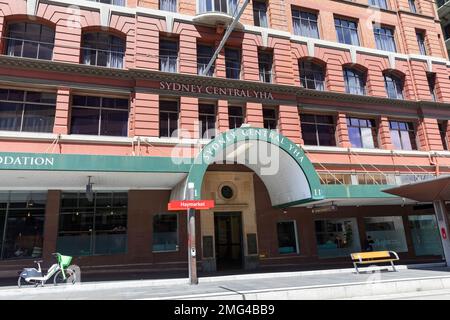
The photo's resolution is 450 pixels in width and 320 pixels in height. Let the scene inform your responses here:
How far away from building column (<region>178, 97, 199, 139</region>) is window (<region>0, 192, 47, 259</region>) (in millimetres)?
8273

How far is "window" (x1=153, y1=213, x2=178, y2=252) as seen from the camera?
18828mm

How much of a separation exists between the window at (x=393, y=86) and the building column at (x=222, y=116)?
45.9ft

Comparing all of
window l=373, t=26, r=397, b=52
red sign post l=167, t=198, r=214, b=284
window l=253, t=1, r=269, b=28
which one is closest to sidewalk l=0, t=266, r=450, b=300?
red sign post l=167, t=198, r=214, b=284

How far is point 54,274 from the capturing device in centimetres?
1467

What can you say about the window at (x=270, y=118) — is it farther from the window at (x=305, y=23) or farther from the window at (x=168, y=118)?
the window at (x=305, y=23)

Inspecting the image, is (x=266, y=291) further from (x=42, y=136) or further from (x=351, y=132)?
(x=351, y=132)

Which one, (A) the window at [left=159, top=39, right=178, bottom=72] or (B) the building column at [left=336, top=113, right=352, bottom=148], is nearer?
(A) the window at [left=159, top=39, right=178, bottom=72]

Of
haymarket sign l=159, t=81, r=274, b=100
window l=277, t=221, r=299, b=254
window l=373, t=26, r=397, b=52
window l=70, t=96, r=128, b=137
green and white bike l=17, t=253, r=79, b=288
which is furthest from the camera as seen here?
window l=373, t=26, r=397, b=52

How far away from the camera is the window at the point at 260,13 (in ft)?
81.1

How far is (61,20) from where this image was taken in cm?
1948

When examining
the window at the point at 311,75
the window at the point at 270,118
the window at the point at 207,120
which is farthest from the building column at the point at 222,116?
the window at the point at 311,75

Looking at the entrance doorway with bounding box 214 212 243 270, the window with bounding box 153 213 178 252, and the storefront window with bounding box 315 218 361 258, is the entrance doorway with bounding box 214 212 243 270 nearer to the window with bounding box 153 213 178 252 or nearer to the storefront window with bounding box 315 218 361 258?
the window with bounding box 153 213 178 252

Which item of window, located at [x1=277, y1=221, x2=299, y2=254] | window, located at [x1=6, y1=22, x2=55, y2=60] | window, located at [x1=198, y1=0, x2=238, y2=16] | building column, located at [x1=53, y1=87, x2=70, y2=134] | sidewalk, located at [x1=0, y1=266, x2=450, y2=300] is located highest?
window, located at [x1=198, y1=0, x2=238, y2=16]

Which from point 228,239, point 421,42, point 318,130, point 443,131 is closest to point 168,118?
point 228,239
